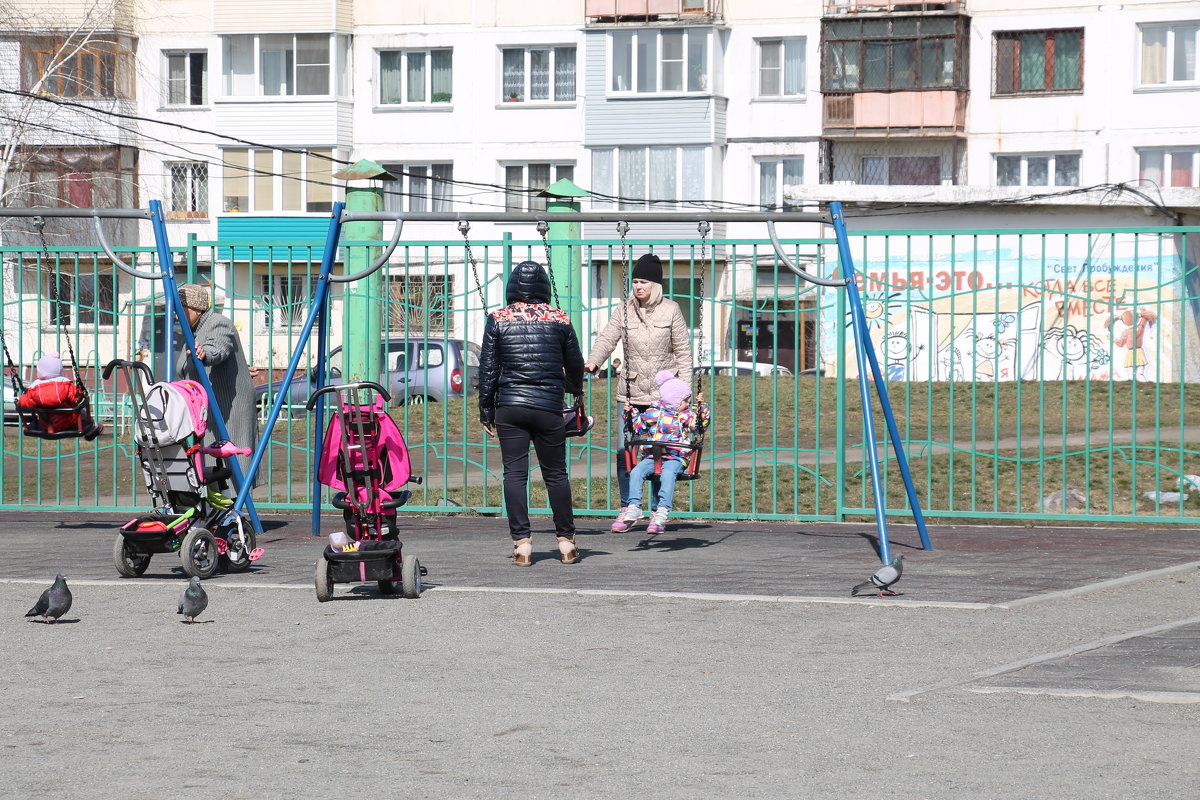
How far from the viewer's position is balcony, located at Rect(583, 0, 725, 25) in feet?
143

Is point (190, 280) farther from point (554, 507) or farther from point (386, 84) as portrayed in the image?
point (386, 84)

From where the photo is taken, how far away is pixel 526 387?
993 cm

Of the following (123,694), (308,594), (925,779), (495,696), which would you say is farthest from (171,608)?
(925,779)

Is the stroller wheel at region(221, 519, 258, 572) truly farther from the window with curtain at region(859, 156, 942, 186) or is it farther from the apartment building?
the window with curtain at region(859, 156, 942, 186)

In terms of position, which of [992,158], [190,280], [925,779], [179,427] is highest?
[992,158]

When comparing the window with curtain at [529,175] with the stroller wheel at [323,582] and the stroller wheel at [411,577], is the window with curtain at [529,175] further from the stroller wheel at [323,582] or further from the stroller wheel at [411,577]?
the stroller wheel at [323,582]

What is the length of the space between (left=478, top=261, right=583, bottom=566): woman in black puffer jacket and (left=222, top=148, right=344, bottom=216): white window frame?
35.8m

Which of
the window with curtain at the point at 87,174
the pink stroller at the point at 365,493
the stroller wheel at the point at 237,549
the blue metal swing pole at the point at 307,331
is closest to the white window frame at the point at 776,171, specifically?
the window with curtain at the point at 87,174

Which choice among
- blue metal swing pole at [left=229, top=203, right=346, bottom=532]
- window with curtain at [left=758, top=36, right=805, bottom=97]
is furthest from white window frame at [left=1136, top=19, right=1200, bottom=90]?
blue metal swing pole at [left=229, top=203, right=346, bottom=532]

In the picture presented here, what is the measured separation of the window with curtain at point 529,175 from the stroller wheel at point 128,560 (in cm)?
3541

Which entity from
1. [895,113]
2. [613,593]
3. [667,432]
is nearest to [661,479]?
[667,432]

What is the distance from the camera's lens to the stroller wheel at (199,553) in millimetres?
9430

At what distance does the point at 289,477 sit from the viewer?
13375mm

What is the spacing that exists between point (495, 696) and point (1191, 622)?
330 cm
